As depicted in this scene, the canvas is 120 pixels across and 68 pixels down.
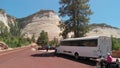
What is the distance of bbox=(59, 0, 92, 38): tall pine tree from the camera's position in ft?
158

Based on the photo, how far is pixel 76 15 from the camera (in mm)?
48406

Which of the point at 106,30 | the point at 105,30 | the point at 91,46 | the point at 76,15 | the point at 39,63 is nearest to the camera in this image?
the point at 39,63

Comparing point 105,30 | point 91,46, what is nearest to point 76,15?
point 91,46

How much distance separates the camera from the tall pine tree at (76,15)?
48156 millimetres

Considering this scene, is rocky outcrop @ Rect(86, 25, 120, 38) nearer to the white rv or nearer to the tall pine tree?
the tall pine tree

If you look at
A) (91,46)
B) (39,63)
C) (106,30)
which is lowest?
(39,63)

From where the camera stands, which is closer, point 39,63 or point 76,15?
point 39,63

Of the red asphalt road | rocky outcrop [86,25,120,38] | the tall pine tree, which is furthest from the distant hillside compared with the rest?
the red asphalt road

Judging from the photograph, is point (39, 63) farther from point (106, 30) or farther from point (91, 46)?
point (106, 30)

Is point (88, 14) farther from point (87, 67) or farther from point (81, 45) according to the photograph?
point (87, 67)

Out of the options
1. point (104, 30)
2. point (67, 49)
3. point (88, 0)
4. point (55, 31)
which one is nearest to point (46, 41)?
point (55, 31)

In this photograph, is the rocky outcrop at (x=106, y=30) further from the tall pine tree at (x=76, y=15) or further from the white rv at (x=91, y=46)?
the white rv at (x=91, y=46)

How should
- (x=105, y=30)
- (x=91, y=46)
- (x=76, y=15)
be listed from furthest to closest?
(x=105, y=30), (x=76, y=15), (x=91, y=46)

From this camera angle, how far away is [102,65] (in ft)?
66.8
